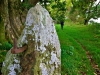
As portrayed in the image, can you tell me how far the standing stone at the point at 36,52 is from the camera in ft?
17.2

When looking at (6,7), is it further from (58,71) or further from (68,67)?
(58,71)

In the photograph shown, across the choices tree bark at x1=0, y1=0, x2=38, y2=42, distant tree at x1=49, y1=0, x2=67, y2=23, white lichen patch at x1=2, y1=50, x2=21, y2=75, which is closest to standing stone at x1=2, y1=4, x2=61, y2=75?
white lichen patch at x1=2, y1=50, x2=21, y2=75

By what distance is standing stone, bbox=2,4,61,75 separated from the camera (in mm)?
5250

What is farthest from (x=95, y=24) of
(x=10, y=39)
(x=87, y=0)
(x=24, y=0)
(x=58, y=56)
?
(x=58, y=56)

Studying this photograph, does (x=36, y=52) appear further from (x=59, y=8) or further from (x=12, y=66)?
(x=59, y=8)

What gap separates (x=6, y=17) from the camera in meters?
12.0

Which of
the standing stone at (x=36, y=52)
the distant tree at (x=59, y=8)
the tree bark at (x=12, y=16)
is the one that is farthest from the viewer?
the distant tree at (x=59, y=8)

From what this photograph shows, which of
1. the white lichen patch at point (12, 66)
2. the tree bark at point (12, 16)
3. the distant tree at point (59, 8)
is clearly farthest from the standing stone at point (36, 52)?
the distant tree at point (59, 8)

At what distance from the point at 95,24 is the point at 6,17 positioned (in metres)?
7.34

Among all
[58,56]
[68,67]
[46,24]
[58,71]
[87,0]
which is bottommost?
[68,67]

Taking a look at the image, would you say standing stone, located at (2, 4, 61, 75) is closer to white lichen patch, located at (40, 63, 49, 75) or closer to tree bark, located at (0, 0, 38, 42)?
white lichen patch, located at (40, 63, 49, 75)

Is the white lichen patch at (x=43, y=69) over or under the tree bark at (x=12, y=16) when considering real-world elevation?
under

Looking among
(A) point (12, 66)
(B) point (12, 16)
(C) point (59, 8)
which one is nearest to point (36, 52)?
(A) point (12, 66)

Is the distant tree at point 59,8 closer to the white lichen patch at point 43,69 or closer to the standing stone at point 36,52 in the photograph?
the standing stone at point 36,52
